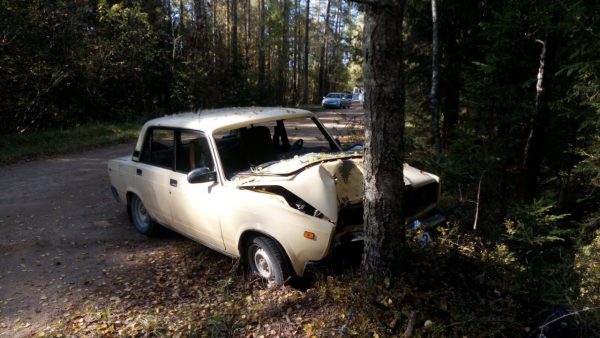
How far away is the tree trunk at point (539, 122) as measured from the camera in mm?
7370

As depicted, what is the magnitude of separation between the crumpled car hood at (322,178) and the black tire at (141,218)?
219 centimetres

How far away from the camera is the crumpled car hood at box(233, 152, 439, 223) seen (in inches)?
153

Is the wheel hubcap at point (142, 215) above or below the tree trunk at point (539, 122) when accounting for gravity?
below

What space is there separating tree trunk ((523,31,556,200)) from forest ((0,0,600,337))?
29 millimetres

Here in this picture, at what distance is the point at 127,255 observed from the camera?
5520 millimetres

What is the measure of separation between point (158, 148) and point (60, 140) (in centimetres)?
1094

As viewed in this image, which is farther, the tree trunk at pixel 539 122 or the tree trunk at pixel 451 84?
the tree trunk at pixel 451 84

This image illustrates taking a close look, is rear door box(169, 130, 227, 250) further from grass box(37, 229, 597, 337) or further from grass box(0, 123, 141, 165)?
grass box(0, 123, 141, 165)

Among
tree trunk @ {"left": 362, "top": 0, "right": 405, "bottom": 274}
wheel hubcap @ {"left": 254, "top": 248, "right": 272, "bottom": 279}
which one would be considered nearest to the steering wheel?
wheel hubcap @ {"left": 254, "top": 248, "right": 272, "bottom": 279}

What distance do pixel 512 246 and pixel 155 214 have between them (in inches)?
201

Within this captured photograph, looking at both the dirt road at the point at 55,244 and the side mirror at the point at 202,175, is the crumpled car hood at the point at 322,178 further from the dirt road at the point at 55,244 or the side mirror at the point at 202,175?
the dirt road at the point at 55,244

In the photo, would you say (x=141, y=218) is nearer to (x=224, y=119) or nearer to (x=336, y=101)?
(x=224, y=119)

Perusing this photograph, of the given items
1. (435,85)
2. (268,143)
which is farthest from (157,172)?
(435,85)

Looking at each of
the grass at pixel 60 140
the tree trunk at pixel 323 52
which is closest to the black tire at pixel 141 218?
the grass at pixel 60 140
